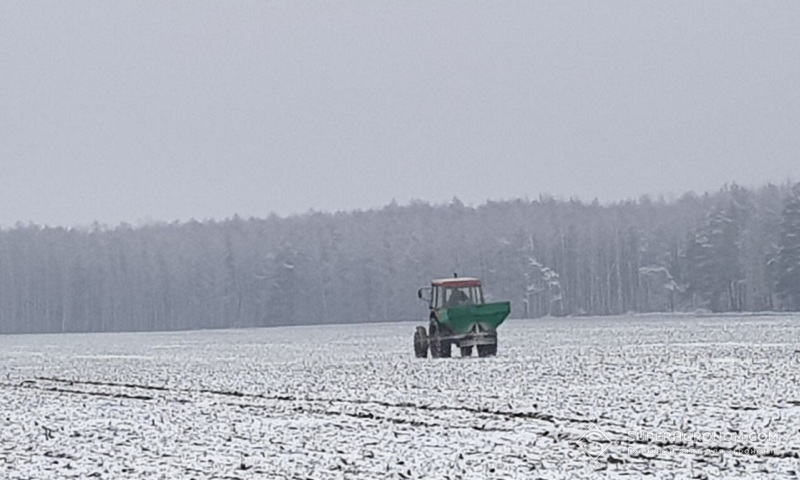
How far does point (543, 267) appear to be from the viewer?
470 ft

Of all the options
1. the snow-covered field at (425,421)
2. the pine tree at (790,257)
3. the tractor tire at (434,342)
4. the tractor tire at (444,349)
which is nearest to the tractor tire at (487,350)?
the tractor tire at (444,349)

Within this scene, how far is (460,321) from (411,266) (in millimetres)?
109940

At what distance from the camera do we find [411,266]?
15162 cm

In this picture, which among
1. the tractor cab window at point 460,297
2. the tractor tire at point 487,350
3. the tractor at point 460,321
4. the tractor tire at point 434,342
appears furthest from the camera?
the tractor cab window at point 460,297

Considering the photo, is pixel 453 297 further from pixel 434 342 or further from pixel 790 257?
pixel 790 257

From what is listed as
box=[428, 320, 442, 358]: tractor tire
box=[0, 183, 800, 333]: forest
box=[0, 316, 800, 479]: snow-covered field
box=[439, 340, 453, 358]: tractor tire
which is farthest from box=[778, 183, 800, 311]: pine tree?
box=[0, 316, 800, 479]: snow-covered field

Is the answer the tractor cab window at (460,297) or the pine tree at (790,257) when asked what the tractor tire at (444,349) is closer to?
the tractor cab window at (460,297)

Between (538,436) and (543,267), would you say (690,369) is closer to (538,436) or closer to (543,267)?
(538,436)

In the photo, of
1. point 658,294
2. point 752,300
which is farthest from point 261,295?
point 752,300

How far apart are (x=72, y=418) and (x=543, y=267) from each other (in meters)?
121

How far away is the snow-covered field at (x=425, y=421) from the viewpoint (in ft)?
55.0

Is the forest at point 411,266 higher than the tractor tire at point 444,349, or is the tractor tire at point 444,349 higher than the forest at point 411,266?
the forest at point 411,266

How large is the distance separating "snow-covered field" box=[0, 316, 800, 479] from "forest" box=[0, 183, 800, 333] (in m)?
87.7

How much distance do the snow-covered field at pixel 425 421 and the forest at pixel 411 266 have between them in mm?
87697
